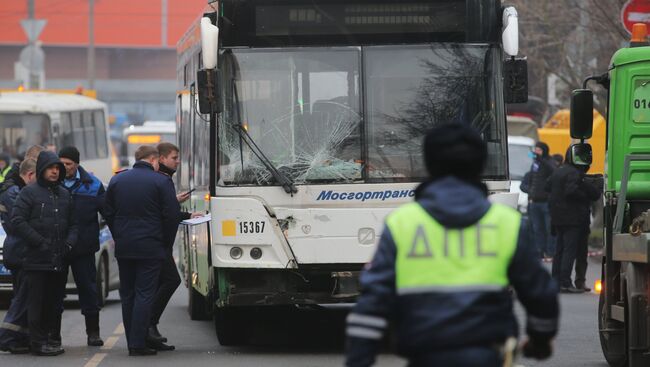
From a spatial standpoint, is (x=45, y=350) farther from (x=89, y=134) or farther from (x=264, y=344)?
(x=89, y=134)

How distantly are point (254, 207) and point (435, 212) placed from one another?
6616 mm

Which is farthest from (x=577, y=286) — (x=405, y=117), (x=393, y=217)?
(x=393, y=217)

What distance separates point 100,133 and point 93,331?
2079 cm

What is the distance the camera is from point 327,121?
11.9m

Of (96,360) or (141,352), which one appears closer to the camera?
(96,360)

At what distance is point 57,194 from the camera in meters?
12.4

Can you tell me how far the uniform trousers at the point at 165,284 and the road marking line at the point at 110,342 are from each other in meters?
0.45

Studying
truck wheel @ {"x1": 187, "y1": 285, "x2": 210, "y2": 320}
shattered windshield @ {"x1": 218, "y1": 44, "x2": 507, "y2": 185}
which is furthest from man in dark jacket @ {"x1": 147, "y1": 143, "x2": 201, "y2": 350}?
truck wheel @ {"x1": 187, "y1": 285, "x2": 210, "y2": 320}

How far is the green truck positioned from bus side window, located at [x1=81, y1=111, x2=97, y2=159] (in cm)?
2202

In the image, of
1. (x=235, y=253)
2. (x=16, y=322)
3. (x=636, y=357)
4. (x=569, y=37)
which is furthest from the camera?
(x=569, y=37)

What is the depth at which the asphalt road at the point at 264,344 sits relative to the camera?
38.9ft

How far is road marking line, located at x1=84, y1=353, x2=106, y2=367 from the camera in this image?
11719mm

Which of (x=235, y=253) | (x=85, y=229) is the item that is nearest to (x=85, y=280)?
(x=85, y=229)

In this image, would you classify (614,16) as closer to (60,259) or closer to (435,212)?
(60,259)
